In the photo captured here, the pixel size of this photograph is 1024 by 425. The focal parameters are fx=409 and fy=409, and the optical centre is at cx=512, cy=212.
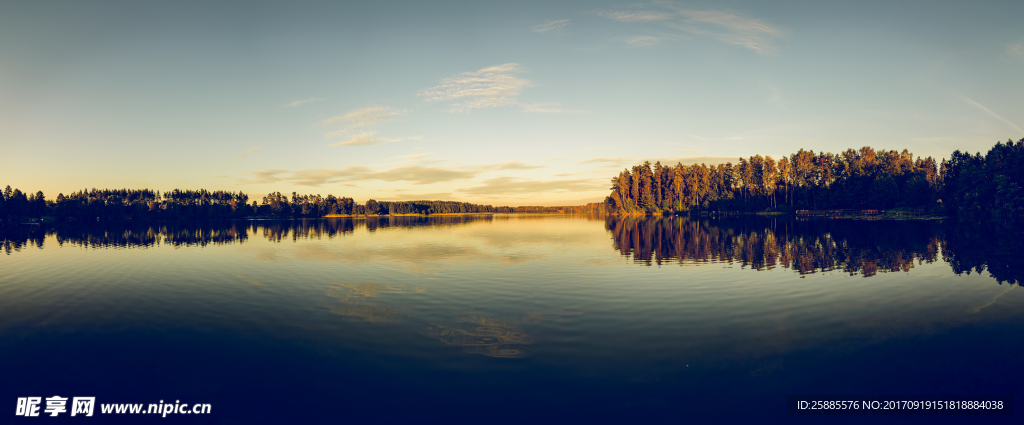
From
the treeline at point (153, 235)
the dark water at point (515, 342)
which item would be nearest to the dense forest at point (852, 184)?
the dark water at point (515, 342)

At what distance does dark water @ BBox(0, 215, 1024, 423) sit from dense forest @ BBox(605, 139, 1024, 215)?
10635 centimetres

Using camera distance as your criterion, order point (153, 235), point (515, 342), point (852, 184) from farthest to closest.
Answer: point (852, 184) → point (153, 235) → point (515, 342)

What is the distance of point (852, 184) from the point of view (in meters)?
136

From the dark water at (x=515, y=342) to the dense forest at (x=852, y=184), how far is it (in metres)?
106

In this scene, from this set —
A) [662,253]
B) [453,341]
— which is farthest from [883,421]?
[662,253]

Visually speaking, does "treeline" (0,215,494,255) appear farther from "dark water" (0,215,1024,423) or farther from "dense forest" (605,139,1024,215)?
"dense forest" (605,139,1024,215)

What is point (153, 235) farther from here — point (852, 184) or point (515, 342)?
point (852, 184)

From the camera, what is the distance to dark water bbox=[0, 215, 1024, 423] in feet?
32.1

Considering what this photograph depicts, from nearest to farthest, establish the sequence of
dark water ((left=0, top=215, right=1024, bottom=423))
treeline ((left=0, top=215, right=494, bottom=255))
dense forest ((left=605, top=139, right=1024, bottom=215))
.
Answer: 1. dark water ((left=0, top=215, right=1024, bottom=423))
2. treeline ((left=0, top=215, right=494, bottom=255))
3. dense forest ((left=605, top=139, right=1024, bottom=215))

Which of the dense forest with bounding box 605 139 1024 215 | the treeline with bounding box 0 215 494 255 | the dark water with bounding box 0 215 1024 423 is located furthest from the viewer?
the dense forest with bounding box 605 139 1024 215

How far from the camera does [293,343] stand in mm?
13805

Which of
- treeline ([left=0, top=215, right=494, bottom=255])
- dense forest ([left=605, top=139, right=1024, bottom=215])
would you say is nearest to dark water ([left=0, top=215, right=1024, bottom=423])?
treeline ([left=0, top=215, right=494, bottom=255])

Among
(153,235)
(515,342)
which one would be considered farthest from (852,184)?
(153,235)

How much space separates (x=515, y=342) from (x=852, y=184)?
550 ft
